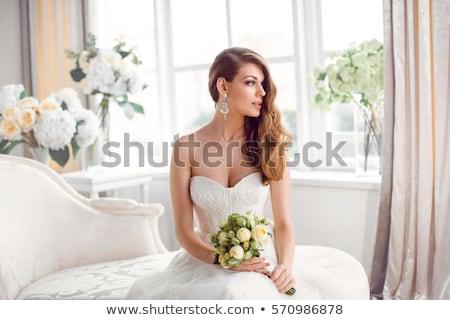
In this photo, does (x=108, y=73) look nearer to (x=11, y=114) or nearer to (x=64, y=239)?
(x=11, y=114)

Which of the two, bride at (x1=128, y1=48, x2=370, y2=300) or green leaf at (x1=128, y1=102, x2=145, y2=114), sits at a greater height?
green leaf at (x1=128, y1=102, x2=145, y2=114)

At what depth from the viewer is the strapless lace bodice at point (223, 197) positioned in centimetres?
205

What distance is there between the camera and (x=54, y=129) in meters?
2.81

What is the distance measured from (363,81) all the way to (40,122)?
65.4 inches

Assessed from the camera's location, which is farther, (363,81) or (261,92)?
(363,81)

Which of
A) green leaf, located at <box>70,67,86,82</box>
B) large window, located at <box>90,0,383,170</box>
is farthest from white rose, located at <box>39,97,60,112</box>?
large window, located at <box>90,0,383,170</box>

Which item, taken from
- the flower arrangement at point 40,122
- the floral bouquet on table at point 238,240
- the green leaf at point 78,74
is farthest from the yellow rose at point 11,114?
the floral bouquet on table at point 238,240

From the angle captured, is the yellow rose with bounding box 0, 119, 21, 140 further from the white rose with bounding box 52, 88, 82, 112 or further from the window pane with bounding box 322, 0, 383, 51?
the window pane with bounding box 322, 0, 383, 51

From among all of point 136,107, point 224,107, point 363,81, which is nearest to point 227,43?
point 136,107

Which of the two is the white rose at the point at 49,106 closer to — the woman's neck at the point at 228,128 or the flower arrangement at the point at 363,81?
the woman's neck at the point at 228,128

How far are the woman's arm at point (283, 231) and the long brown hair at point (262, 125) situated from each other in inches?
1.8

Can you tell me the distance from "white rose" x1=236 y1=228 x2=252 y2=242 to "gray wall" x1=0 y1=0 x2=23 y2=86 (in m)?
2.99

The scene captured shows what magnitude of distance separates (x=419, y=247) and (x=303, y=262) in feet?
3.09

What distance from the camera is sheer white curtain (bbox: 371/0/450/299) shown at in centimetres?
260
